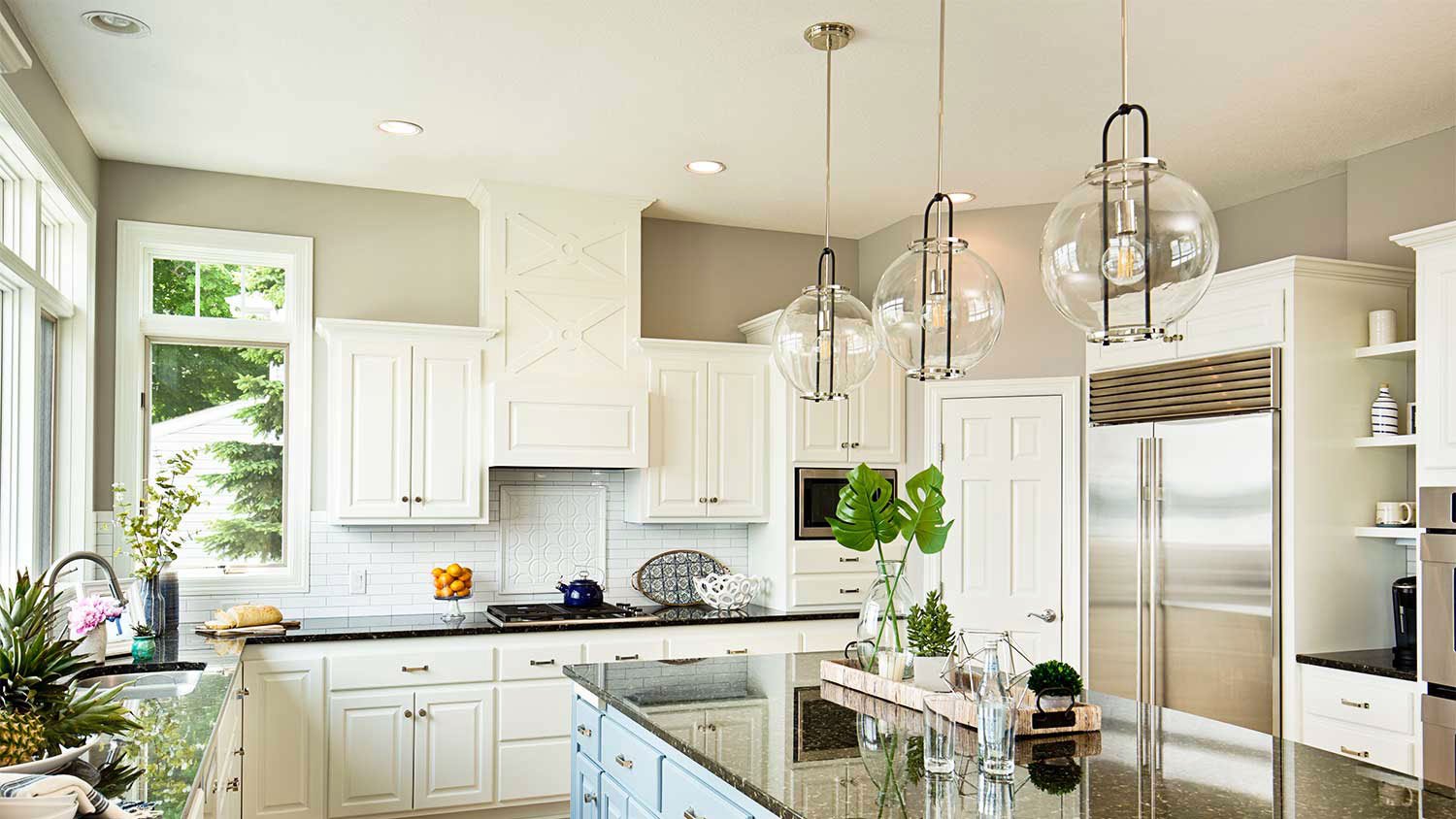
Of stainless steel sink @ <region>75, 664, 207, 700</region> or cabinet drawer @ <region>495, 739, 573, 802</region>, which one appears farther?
cabinet drawer @ <region>495, 739, 573, 802</region>

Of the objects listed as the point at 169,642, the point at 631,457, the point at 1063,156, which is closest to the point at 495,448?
the point at 631,457

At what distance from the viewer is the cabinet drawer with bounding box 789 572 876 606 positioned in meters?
5.48

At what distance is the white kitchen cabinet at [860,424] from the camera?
5.53 meters

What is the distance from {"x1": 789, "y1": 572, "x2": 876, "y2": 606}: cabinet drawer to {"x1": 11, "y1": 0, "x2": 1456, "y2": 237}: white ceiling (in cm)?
187

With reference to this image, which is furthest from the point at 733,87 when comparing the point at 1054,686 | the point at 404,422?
the point at 1054,686

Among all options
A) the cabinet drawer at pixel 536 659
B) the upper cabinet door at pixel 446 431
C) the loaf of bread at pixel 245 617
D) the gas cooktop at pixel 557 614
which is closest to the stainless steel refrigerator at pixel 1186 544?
the gas cooktop at pixel 557 614

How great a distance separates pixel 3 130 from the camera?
3.28m

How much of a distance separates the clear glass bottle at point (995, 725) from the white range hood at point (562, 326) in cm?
320

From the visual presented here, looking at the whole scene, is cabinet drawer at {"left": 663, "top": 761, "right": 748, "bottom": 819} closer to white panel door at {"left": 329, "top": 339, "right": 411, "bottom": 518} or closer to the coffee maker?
white panel door at {"left": 329, "top": 339, "right": 411, "bottom": 518}

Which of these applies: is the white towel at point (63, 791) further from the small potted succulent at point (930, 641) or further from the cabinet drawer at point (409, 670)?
the cabinet drawer at point (409, 670)

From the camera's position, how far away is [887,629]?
10.2 ft

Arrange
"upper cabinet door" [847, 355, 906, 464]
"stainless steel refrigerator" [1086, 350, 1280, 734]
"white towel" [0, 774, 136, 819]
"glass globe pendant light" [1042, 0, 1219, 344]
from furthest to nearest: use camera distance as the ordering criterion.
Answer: "upper cabinet door" [847, 355, 906, 464], "stainless steel refrigerator" [1086, 350, 1280, 734], "glass globe pendant light" [1042, 0, 1219, 344], "white towel" [0, 774, 136, 819]

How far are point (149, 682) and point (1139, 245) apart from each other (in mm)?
3165

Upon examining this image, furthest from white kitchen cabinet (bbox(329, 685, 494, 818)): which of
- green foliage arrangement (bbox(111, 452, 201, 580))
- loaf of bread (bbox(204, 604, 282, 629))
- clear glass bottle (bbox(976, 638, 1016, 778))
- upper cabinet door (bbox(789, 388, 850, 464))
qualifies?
clear glass bottle (bbox(976, 638, 1016, 778))
